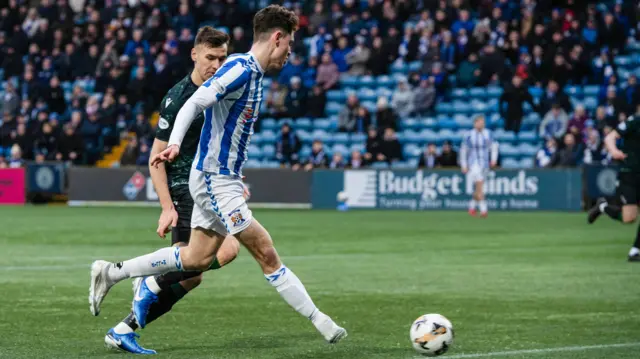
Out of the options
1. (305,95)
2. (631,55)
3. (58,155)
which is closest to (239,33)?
(305,95)

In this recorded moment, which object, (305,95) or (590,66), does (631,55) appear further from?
(305,95)

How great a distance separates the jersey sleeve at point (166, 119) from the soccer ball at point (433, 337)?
1.97 meters

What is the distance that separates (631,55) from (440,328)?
78.9ft

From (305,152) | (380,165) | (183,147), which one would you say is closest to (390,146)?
(380,165)

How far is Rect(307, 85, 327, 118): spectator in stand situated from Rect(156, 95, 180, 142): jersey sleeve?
23359 millimetres

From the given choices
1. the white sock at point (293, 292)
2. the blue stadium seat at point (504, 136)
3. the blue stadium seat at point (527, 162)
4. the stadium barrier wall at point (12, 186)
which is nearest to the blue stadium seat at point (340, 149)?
the blue stadium seat at point (504, 136)

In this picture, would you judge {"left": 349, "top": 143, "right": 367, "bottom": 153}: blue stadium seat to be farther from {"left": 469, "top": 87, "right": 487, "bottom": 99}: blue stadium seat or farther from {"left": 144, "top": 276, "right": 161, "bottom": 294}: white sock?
{"left": 144, "top": 276, "right": 161, "bottom": 294}: white sock

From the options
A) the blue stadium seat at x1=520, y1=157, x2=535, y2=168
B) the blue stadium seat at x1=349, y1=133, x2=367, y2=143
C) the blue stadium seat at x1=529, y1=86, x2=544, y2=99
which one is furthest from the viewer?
the blue stadium seat at x1=349, y1=133, x2=367, y2=143

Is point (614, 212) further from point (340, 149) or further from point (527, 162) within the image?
point (340, 149)

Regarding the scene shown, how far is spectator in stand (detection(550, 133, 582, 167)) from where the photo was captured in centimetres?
2669

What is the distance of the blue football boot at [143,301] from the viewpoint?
25.1 feet

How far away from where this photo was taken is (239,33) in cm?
3234

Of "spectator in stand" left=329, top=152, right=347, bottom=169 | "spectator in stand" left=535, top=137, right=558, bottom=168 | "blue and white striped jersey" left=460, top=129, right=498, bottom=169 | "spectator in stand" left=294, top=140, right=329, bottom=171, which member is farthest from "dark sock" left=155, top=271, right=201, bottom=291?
"spectator in stand" left=294, top=140, right=329, bottom=171

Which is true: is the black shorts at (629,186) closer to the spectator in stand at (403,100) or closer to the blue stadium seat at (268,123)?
the spectator in stand at (403,100)
